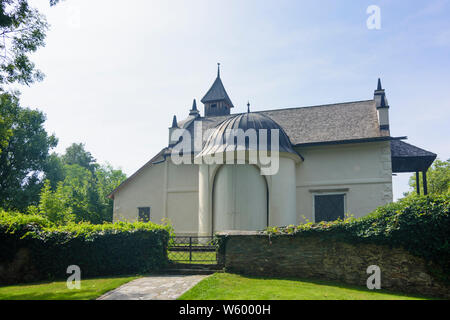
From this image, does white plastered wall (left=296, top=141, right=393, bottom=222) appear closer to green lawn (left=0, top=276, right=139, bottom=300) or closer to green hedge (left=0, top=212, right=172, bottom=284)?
green hedge (left=0, top=212, right=172, bottom=284)

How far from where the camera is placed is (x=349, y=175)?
18.9m

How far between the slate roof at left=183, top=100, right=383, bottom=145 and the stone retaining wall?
948cm

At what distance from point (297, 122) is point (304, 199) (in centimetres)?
521

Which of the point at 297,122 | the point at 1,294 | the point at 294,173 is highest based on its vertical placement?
the point at 297,122

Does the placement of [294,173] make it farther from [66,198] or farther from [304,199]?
[66,198]

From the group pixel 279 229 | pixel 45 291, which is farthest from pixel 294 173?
pixel 45 291

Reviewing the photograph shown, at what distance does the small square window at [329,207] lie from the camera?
18.9 m

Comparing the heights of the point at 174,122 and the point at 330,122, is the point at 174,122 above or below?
above

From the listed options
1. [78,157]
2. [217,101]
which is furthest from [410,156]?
[78,157]

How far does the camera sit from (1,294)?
33.1 feet

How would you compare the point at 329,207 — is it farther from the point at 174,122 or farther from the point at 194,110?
the point at 194,110

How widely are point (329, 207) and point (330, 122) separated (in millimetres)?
5227

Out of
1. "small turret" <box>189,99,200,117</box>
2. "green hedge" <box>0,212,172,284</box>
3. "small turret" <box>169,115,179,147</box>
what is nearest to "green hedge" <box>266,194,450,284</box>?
"green hedge" <box>0,212,172,284</box>

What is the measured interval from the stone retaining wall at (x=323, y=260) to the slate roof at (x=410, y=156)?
10.5 m
